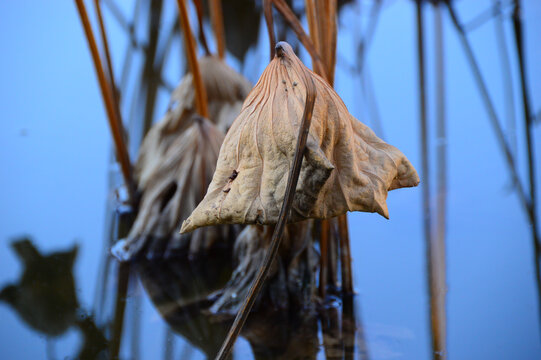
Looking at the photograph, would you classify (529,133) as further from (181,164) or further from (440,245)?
(181,164)

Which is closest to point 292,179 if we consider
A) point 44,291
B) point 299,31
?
point 299,31

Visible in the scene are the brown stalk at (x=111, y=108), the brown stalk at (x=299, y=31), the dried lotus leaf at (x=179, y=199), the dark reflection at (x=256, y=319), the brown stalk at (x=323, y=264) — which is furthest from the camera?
the dried lotus leaf at (x=179, y=199)

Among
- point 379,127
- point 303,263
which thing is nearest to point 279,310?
point 303,263

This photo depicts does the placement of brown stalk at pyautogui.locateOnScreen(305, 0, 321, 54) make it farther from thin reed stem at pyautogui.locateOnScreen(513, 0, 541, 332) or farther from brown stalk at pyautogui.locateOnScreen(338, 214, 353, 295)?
thin reed stem at pyautogui.locateOnScreen(513, 0, 541, 332)

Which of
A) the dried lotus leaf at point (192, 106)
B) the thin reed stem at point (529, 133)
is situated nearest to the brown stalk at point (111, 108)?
the dried lotus leaf at point (192, 106)

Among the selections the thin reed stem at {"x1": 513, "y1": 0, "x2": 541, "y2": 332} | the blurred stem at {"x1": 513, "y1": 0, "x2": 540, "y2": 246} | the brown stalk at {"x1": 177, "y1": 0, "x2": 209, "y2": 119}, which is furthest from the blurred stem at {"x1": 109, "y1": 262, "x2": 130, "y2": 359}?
the blurred stem at {"x1": 513, "y1": 0, "x2": 540, "y2": 246}

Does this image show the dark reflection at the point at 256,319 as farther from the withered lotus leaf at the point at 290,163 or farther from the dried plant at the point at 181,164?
the withered lotus leaf at the point at 290,163
